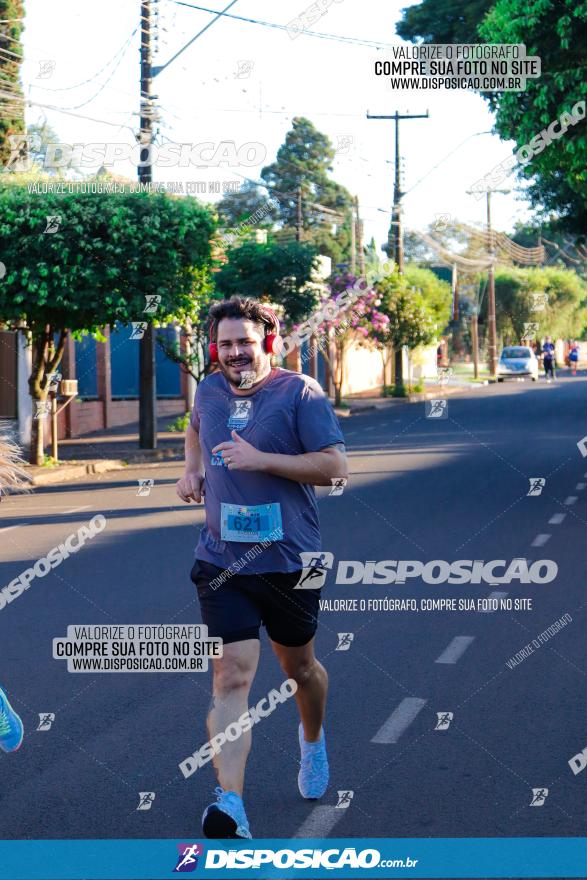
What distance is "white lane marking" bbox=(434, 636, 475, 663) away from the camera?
7996 millimetres

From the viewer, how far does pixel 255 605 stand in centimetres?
512

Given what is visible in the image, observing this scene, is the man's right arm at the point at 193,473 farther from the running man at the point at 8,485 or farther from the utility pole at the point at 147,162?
the utility pole at the point at 147,162

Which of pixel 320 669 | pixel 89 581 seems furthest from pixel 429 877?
pixel 89 581

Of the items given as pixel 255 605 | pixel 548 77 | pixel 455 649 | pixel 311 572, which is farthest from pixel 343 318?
pixel 255 605

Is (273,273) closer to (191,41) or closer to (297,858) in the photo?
(191,41)

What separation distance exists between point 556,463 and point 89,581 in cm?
1180

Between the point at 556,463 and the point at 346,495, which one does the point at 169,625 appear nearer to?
the point at 346,495

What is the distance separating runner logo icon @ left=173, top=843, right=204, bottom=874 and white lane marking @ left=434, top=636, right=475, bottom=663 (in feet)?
10.9

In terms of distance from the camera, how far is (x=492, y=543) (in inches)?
493

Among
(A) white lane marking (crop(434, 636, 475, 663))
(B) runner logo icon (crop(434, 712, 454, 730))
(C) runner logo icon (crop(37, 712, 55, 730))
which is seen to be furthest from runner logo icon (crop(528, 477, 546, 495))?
(C) runner logo icon (crop(37, 712, 55, 730))

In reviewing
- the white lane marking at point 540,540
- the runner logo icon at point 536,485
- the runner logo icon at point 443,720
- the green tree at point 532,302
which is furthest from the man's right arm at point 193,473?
the green tree at point 532,302

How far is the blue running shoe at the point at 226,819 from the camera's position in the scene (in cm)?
478

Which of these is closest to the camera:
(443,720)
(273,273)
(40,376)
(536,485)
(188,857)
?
(188,857)

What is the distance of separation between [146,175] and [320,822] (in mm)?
19111
